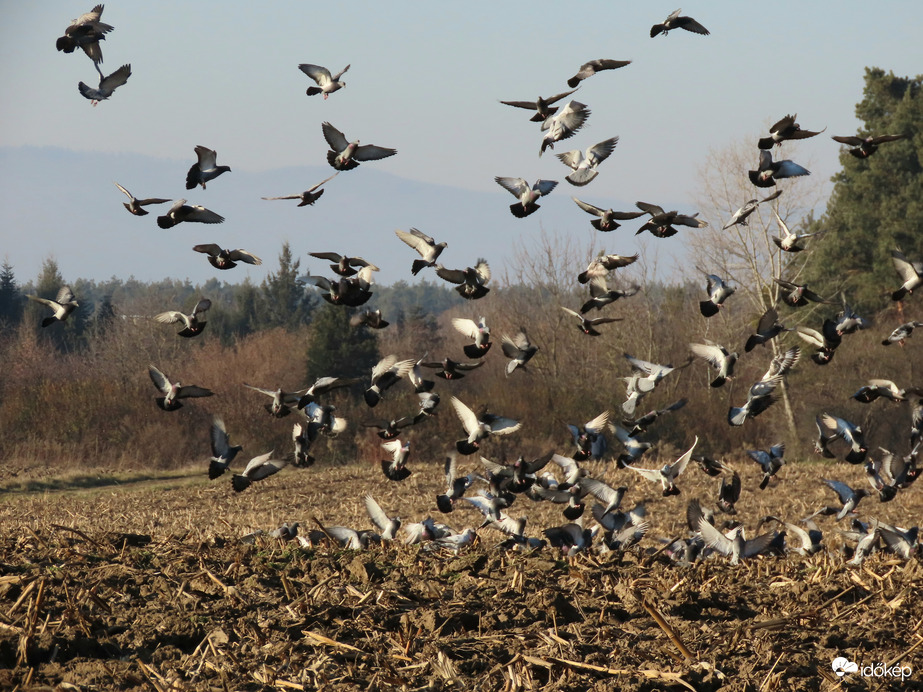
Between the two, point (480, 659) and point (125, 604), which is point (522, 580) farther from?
point (125, 604)

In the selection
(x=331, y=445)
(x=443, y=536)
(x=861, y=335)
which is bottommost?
(x=331, y=445)

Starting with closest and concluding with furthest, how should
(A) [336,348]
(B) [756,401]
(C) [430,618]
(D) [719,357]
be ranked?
1. (C) [430,618]
2. (B) [756,401]
3. (D) [719,357]
4. (A) [336,348]

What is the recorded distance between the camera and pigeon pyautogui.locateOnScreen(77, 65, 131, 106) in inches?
341

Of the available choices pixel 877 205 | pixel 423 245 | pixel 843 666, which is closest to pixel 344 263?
pixel 423 245

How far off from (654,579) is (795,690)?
1943mm

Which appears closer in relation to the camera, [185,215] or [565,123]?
[185,215]

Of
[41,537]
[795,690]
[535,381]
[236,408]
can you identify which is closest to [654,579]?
[795,690]

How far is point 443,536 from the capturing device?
24.9ft

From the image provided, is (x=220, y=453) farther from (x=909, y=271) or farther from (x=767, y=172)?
(x=909, y=271)

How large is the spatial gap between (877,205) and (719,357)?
3481 cm

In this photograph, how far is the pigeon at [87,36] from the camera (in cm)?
807

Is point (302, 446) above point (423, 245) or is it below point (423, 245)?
below

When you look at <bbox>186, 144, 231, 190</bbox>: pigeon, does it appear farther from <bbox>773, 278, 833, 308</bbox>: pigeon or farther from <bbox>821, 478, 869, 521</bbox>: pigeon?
<bbox>821, 478, 869, 521</bbox>: pigeon

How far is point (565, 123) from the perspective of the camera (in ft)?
31.3
